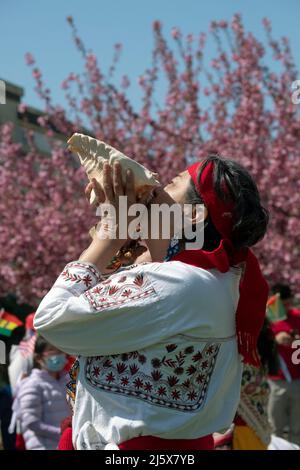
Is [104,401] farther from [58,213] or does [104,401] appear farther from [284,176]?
[58,213]

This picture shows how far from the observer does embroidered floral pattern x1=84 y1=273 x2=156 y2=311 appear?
2152 mm

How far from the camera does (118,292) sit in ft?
7.15

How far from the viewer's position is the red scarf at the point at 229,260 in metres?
2.27

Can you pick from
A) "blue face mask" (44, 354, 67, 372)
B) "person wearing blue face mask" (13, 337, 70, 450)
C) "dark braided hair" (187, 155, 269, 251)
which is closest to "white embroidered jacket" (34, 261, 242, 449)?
"dark braided hair" (187, 155, 269, 251)

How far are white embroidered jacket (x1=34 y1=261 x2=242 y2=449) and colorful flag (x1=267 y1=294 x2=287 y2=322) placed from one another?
613 centimetres

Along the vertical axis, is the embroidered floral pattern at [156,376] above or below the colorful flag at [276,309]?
above

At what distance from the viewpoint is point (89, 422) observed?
217 centimetres

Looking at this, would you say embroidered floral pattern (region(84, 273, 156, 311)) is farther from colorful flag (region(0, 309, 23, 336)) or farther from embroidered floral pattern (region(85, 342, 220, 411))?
colorful flag (region(0, 309, 23, 336))

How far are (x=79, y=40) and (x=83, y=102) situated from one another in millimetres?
940

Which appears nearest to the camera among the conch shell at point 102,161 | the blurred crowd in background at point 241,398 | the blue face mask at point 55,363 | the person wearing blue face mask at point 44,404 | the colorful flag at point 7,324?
the conch shell at point 102,161

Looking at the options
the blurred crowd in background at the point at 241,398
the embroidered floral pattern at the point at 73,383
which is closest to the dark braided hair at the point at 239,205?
the embroidered floral pattern at the point at 73,383

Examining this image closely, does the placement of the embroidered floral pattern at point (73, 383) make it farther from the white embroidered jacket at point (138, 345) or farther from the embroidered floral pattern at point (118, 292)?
the embroidered floral pattern at point (118, 292)

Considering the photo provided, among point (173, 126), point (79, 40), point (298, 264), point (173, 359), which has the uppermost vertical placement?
point (79, 40)
